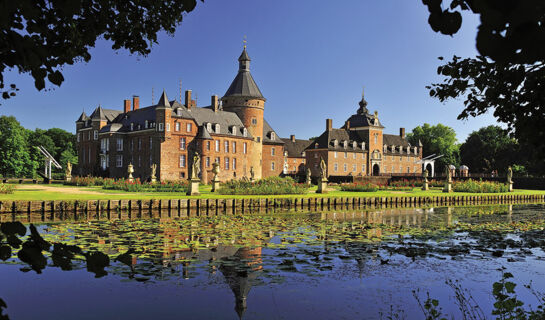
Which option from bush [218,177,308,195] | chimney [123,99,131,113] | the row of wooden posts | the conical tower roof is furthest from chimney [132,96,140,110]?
the row of wooden posts

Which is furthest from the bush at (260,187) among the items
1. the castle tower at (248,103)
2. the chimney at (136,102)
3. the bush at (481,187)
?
the chimney at (136,102)

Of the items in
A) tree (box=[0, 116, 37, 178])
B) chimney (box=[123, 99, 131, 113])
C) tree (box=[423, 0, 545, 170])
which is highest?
chimney (box=[123, 99, 131, 113])

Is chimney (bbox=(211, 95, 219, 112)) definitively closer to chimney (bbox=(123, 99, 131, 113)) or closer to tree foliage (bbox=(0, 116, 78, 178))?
chimney (bbox=(123, 99, 131, 113))

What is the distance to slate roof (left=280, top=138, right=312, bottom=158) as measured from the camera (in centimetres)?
8459

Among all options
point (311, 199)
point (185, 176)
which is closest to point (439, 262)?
point (311, 199)

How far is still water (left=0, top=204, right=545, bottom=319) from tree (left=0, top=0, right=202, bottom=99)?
1482 mm

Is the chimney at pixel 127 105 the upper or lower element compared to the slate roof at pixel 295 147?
upper

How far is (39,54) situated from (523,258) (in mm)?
10791

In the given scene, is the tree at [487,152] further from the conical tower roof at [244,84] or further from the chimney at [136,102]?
the chimney at [136,102]

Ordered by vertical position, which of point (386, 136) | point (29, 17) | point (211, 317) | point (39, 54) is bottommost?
point (211, 317)

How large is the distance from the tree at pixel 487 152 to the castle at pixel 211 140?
16.2 metres

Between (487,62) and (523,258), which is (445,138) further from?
(487,62)

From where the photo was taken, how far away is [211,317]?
6.36 metres

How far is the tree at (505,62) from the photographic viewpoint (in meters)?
1.64
